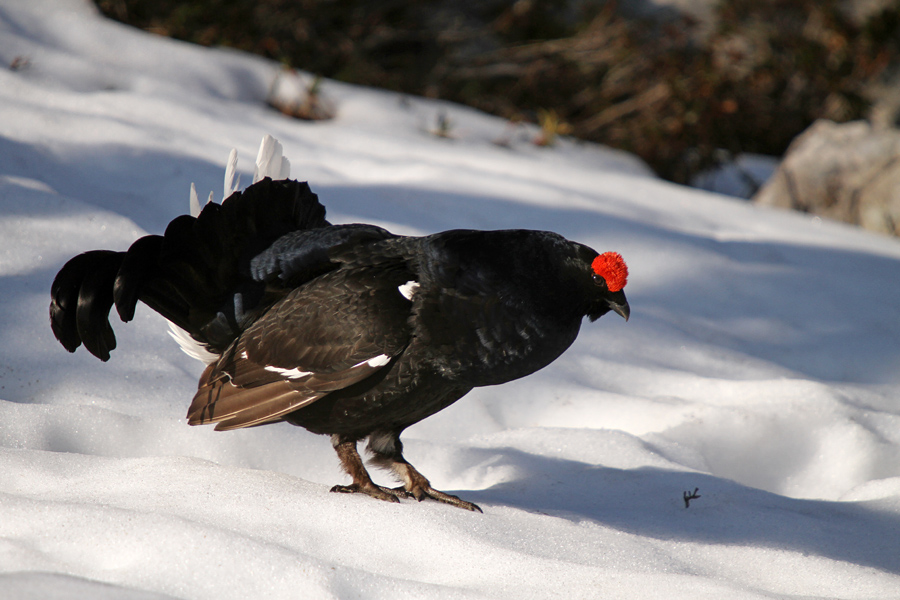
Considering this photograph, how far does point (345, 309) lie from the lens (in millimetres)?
2576

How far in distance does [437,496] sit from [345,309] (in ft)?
2.69

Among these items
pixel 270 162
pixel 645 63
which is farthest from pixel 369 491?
pixel 645 63

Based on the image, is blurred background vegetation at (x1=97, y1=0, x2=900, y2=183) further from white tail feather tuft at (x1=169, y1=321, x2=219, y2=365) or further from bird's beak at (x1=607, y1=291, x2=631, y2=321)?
bird's beak at (x1=607, y1=291, x2=631, y2=321)

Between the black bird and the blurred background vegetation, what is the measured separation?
654 cm

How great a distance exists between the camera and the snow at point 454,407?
2.16 metres

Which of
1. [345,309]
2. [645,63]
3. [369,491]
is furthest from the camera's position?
[645,63]

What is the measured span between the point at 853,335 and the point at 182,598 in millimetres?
4417

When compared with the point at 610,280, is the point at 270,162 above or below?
below

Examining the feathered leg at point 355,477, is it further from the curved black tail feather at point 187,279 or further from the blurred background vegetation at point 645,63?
the blurred background vegetation at point 645,63

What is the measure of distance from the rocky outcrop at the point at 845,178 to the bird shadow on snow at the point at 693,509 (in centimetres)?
537

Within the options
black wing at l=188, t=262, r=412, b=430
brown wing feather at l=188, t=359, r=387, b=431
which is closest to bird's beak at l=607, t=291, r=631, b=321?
black wing at l=188, t=262, r=412, b=430

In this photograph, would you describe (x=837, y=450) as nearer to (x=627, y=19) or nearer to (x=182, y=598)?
(x=182, y=598)

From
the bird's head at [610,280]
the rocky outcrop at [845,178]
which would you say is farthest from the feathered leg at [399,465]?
the rocky outcrop at [845,178]

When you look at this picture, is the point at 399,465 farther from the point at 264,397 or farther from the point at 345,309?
the point at 345,309
